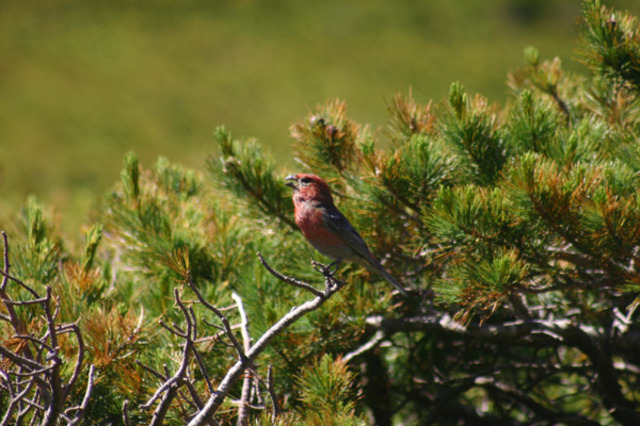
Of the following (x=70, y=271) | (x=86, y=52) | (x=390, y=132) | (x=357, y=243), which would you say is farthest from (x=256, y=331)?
(x=86, y=52)

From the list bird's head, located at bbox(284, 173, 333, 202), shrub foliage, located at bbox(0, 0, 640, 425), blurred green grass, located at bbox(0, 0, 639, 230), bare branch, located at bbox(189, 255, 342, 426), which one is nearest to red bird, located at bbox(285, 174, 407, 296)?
bird's head, located at bbox(284, 173, 333, 202)

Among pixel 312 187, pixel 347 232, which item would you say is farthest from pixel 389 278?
pixel 312 187

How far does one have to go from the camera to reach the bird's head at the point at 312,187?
2402mm

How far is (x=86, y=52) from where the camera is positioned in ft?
69.8

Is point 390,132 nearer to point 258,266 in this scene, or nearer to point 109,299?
point 258,266

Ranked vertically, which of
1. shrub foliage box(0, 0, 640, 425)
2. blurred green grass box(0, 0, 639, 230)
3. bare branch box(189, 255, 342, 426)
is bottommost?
bare branch box(189, 255, 342, 426)

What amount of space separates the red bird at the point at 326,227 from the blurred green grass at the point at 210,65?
31.9 ft

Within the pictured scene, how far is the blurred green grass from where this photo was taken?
15.3m

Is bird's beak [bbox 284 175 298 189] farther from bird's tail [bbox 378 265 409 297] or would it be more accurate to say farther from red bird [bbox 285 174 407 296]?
bird's tail [bbox 378 265 409 297]

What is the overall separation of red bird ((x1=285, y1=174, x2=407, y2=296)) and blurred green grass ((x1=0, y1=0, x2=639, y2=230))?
9721 millimetres

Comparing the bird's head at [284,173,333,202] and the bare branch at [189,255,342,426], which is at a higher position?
the bird's head at [284,173,333,202]

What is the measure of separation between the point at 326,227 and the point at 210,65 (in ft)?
69.0

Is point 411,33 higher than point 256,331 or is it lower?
higher

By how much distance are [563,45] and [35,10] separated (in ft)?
64.9
